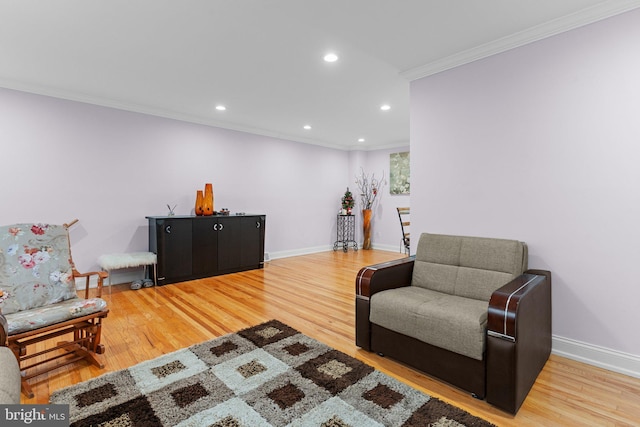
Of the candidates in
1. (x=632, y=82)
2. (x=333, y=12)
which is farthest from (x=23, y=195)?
(x=632, y=82)

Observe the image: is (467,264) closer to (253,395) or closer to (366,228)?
(253,395)

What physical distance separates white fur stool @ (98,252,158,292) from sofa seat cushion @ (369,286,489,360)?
3.30 m

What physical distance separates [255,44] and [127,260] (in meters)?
3.16

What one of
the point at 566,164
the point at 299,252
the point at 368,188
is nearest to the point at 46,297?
the point at 566,164

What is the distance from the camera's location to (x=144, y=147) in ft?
15.2

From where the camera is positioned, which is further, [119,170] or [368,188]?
[368,188]

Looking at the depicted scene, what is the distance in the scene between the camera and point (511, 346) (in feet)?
5.51

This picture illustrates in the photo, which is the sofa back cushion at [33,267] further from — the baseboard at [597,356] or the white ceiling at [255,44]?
the baseboard at [597,356]

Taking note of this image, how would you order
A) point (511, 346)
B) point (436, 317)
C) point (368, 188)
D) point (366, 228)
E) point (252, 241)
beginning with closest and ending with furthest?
point (511, 346) < point (436, 317) < point (252, 241) < point (366, 228) < point (368, 188)

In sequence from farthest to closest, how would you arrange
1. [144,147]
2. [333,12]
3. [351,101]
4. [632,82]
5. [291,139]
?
[291,139] → [144,147] → [351,101] → [333,12] → [632,82]

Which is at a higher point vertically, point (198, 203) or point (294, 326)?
point (198, 203)

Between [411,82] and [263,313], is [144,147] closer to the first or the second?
[263,313]

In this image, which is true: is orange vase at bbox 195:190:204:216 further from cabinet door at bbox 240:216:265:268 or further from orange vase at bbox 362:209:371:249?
orange vase at bbox 362:209:371:249

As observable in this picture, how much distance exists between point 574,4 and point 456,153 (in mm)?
1300
